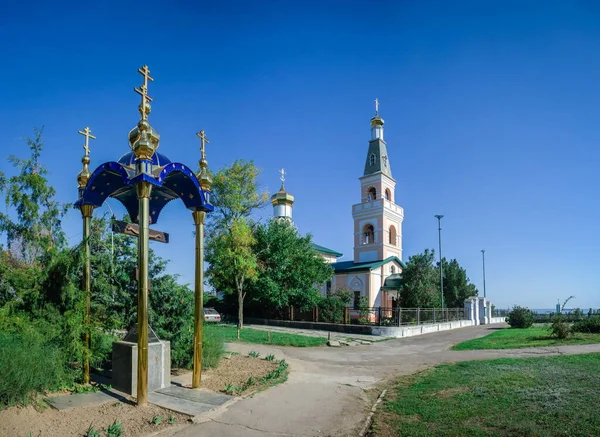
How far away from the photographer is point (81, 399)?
273 inches

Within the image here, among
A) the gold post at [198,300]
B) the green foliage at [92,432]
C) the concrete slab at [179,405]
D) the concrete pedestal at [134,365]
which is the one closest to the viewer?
the green foliage at [92,432]

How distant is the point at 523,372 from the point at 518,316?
20.7 meters

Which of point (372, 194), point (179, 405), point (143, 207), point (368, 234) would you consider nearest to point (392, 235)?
point (368, 234)

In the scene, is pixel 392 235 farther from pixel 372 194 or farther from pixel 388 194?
pixel 372 194

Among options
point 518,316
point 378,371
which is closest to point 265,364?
point 378,371

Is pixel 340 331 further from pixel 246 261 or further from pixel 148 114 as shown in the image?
pixel 148 114

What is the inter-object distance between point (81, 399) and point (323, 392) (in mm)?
4467

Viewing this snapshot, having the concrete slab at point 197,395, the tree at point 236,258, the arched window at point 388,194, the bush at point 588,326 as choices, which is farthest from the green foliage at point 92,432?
the arched window at point 388,194

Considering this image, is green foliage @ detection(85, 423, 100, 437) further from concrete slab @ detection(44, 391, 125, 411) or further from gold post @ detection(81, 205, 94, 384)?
gold post @ detection(81, 205, 94, 384)

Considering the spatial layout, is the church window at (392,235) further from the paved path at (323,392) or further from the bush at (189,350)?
the bush at (189,350)

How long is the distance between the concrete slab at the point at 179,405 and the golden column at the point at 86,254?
1.77m

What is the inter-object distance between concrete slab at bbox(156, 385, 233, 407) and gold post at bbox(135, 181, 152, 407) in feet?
2.52

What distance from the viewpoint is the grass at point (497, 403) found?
5.50 m

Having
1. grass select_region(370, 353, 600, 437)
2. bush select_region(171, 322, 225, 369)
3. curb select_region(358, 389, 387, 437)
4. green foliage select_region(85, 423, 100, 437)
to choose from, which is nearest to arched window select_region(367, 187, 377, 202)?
grass select_region(370, 353, 600, 437)
